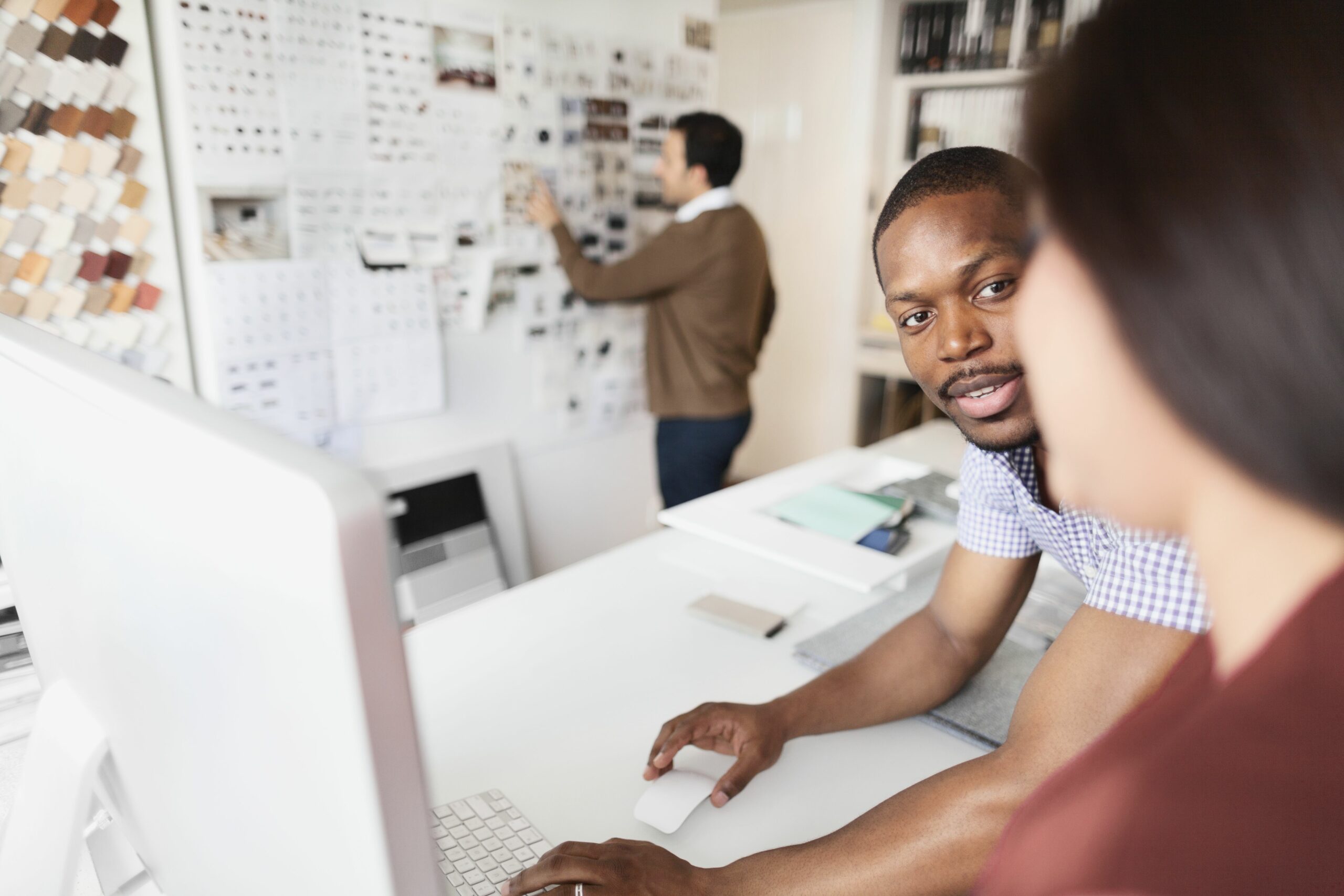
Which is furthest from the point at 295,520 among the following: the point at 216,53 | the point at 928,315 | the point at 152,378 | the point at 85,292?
the point at 216,53

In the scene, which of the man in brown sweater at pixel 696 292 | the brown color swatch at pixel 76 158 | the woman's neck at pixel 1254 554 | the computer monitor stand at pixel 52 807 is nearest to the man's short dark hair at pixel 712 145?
the man in brown sweater at pixel 696 292

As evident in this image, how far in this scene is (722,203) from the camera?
2467 millimetres

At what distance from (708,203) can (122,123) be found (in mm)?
1387

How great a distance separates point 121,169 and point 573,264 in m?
1.07

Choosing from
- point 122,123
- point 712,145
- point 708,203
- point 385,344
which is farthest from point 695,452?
point 122,123

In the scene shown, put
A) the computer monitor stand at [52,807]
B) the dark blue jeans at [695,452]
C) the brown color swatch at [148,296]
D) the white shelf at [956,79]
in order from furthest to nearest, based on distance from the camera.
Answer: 1. the white shelf at [956,79]
2. the dark blue jeans at [695,452]
3. the brown color swatch at [148,296]
4. the computer monitor stand at [52,807]

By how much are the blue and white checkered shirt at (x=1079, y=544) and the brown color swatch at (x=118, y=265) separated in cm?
157

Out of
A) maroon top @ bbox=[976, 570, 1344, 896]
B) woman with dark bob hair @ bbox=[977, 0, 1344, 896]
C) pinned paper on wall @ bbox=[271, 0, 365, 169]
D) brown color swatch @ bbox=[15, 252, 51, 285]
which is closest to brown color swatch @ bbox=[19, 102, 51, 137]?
brown color swatch @ bbox=[15, 252, 51, 285]

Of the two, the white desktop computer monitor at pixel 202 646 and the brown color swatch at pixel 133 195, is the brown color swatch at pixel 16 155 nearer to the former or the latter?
the brown color swatch at pixel 133 195

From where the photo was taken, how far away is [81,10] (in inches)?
61.6

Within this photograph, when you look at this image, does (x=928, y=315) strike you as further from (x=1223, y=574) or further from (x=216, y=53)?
(x=216, y=53)

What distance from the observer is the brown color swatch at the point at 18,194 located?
5.05ft

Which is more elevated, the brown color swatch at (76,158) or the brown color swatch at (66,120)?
the brown color swatch at (66,120)

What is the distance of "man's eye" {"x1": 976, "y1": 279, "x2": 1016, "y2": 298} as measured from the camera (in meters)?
0.95
